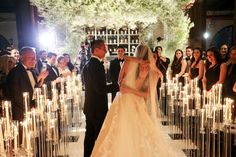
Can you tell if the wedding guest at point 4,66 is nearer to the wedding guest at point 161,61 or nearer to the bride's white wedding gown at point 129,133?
the bride's white wedding gown at point 129,133

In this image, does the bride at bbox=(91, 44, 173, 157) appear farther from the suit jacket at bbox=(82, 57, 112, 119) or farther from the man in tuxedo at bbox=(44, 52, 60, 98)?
the man in tuxedo at bbox=(44, 52, 60, 98)

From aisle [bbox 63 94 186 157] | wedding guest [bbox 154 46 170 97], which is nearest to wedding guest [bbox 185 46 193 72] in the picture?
wedding guest [bbox 154 46 170 97]

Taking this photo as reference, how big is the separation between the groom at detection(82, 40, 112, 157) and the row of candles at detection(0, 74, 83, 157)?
52cm

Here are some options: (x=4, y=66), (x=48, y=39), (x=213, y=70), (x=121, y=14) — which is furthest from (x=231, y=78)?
(x=48, y=39)

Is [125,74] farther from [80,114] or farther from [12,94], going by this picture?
[80,114]

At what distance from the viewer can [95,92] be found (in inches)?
195

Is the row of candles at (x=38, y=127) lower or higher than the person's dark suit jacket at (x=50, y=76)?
lower

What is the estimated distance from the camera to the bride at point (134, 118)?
174 inches

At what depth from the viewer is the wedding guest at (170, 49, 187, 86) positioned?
326 inches

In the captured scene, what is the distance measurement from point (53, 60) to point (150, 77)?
317 cm

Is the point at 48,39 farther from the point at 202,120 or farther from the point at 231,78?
the point at 202,120

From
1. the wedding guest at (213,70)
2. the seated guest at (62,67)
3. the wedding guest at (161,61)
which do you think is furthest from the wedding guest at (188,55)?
the seated guest at (62,67)

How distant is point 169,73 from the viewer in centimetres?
872

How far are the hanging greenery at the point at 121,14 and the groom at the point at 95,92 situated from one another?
3.71 metres
